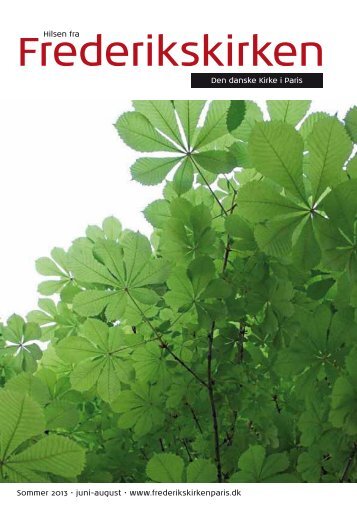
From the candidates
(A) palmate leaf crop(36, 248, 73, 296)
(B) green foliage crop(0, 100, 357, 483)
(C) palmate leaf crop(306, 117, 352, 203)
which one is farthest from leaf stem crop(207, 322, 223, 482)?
(A) palmate leaf crop(36, 248, 73, 296)

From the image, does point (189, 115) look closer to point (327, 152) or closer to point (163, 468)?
point (327, 152)

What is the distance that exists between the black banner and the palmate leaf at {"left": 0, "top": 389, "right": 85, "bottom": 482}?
38.6 inches

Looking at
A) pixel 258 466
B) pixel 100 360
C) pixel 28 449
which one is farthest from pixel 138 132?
pixel 258 466

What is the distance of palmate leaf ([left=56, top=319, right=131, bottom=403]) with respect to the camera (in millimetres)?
1121

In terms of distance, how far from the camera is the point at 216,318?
1007 millimetres

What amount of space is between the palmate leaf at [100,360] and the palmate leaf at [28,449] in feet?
0.88

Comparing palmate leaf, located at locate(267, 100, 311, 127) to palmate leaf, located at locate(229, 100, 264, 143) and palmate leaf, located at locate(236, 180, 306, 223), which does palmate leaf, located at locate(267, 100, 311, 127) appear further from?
palmate leaf, located at locate(236, 180, 306, 223)

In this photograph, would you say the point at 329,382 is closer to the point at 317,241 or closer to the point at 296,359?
the point at 296,359

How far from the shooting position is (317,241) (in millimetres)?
874

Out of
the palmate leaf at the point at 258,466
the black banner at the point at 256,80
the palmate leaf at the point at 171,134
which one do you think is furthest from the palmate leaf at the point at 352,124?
the palmate leaf at the point at 258,466

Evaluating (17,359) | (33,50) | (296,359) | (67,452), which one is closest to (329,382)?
(296,359)

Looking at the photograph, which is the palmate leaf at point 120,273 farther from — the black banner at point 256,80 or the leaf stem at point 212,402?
the black banner at point 256,80

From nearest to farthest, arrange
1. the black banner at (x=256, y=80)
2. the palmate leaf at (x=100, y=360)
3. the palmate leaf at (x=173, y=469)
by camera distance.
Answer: the palmate leaf at (x=173, y=469)
the palmate leaf at (x=100, y=360)
the black banner at (x=256, y=80)

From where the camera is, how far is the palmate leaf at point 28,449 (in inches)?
32.2
